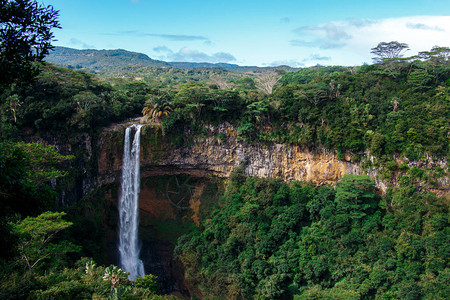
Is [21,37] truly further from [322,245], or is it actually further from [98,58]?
[98,58]

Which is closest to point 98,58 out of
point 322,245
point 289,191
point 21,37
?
point 289,191

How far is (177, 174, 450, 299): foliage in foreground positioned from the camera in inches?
609

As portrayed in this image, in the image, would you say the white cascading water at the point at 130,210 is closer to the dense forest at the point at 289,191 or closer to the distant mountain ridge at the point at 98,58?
the dense forest at the point at 289,191

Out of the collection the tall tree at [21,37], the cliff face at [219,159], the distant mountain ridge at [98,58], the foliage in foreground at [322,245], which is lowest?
the foliage in foreground at [322,245]

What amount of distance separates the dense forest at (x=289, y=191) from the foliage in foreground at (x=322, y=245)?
0.07 meters

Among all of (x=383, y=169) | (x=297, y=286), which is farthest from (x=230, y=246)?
(x=383, y=169)

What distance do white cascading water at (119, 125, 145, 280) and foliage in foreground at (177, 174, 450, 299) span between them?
3947 millimetres

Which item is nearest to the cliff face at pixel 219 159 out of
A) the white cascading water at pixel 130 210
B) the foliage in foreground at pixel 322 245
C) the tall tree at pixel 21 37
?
the white cascading water at pixel 130 210

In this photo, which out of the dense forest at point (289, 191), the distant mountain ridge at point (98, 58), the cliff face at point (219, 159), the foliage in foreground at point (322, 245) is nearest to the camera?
the dense forest at point (289, 191)

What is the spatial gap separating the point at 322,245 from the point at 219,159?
385 inches

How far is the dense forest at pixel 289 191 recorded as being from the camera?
1500 cm

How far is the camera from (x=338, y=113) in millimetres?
21078

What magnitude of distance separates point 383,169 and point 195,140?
42.1ft

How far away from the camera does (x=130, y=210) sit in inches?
908
